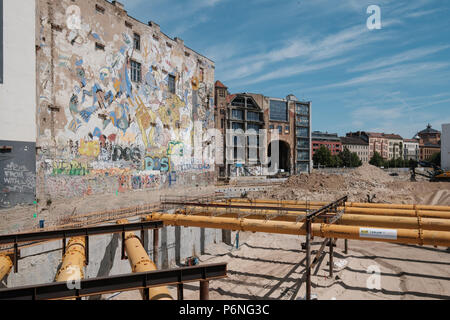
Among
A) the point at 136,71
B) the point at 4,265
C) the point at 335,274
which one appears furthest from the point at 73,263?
the point at 136,71

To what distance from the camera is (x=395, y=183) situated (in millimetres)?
52844

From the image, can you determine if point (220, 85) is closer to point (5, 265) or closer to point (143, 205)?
point (143, 205)

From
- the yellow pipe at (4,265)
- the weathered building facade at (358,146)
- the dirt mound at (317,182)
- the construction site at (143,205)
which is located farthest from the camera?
the weathered building facade at (358,146)

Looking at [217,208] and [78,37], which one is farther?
[78,37]

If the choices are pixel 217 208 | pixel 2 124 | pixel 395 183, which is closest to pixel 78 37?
pixel 2 124

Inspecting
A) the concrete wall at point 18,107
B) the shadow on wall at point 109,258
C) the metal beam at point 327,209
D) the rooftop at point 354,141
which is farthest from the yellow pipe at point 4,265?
the rooftop at point 354,141

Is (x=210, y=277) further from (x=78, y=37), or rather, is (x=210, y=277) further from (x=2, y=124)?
(x=78, y=37)

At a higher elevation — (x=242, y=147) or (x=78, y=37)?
(x=78, y=37)

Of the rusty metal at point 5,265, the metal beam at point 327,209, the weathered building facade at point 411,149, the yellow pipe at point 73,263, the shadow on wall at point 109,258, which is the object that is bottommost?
the shadow on wall at point 109,258

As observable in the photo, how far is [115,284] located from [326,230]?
11.7 m

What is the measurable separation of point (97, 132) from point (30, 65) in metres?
8.44

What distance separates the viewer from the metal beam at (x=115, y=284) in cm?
898

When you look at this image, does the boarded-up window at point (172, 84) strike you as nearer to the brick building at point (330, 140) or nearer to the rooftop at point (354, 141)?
the brick building at point (330, 140)

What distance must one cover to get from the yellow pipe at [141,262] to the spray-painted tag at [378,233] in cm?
1066
